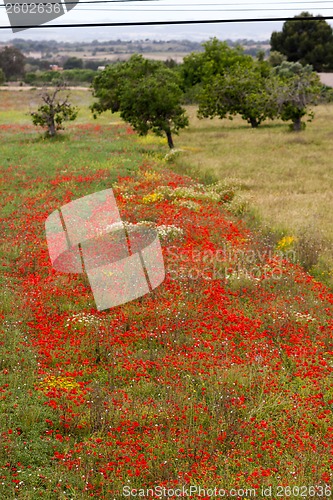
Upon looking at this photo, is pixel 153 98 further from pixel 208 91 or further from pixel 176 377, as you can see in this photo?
pixel 176 377

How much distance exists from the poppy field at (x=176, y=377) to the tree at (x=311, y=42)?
76.5 m

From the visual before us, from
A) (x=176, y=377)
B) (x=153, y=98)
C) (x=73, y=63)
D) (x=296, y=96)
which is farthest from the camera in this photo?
(x=73, y=63)

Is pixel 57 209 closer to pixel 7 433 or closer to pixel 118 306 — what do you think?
pixel 118 306

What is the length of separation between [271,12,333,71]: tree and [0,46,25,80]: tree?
54.2 m

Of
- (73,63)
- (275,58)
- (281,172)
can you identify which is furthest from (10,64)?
(281,172)

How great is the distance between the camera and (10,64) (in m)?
107

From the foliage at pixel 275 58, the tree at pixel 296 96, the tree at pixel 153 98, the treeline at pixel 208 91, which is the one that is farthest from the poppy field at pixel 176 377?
the foliage at pixel 275 58

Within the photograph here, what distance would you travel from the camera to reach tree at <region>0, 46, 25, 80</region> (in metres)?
107

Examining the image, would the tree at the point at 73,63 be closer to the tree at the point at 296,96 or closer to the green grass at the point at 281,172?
the green grass at the point at 281,172

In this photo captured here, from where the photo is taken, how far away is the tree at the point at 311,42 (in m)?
82.9

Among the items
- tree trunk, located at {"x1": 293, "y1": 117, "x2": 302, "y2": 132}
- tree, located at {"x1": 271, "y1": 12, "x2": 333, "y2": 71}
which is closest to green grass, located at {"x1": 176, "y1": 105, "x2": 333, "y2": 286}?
tree trunk, located at {"x1": 293, "y1": 117, "x2": 302, "y2": 132}

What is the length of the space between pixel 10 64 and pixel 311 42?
59593mm

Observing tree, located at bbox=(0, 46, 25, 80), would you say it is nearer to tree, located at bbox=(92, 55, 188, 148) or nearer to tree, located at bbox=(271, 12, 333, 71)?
tree, located at bbox=(271, 12, 333, 71)

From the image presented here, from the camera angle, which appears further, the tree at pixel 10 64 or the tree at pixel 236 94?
the tree at pixel 10 64
